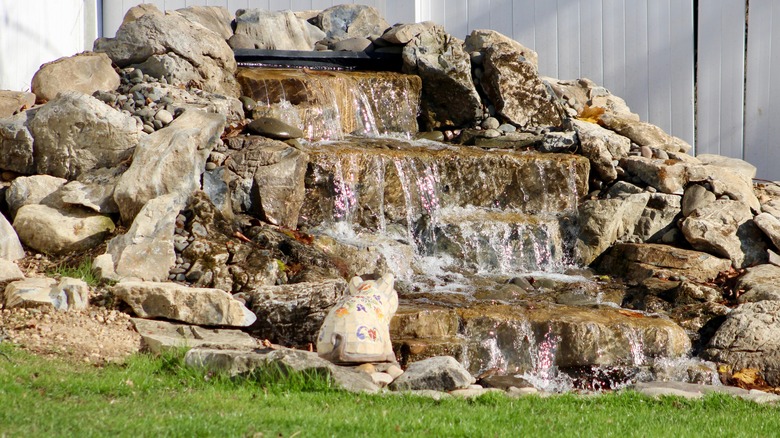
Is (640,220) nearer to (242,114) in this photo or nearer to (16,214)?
(242,114)

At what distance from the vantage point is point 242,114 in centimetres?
970

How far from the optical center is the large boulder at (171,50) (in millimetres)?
9773

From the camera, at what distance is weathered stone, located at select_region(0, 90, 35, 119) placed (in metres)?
8.73

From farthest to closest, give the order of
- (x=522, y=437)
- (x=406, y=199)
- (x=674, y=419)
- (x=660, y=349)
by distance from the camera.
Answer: (x=406, y=199) → (x=660, y=349) → (x=674, y=419) → (x=522, y=437)

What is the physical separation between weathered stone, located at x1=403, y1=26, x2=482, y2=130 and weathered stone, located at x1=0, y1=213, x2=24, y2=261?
575 cm

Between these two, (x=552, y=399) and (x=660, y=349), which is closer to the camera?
(x=552, y=399)

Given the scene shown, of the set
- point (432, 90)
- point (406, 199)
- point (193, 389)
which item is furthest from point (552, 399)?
point (432, 90)

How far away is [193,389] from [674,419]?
2438 mm

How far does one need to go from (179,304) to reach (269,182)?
94.6 inches

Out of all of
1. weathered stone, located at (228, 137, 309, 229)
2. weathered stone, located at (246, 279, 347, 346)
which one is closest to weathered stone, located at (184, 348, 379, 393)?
weathered stone, located at (246, 279, 347, 346)

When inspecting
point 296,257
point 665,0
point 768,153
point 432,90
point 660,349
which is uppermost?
point 665,0

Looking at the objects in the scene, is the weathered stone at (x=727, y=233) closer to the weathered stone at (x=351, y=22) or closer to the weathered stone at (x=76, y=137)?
the weathered stone at (x=76, y=137)

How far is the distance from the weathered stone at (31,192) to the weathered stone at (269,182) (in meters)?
1.51

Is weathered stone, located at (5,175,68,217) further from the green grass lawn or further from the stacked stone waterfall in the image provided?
the green grass lawn
